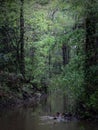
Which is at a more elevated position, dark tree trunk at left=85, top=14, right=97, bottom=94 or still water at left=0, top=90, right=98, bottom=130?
dark tree trunk at left=85, top=14, right=97, bottom=94

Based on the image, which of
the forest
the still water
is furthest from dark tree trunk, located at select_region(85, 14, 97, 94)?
the still water

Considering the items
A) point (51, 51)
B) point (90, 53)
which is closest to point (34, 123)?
point (90, 53)

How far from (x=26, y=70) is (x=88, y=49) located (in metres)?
13.1

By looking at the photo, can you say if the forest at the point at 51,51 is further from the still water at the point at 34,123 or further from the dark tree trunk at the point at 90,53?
the still water at the point at 34,123

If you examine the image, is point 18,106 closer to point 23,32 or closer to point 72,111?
point 72,111

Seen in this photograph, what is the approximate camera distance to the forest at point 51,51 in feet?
49.6

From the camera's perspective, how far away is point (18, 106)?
2019 cm

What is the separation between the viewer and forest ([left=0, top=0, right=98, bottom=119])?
1511 centimetres

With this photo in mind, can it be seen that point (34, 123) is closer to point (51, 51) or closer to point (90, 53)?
point (90, 53)

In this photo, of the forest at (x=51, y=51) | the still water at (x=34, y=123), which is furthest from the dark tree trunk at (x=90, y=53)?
the still water at (x=34, y=123)

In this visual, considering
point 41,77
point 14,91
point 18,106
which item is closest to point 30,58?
point 41,77

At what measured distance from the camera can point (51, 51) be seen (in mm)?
22891

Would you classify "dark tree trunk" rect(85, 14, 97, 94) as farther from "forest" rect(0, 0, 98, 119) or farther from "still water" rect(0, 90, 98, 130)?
"still water" rect(0, 90, 98, 130)

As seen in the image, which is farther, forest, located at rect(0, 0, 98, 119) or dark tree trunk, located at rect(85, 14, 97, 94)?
forest, located at rect(0, 0, 98, 119)
